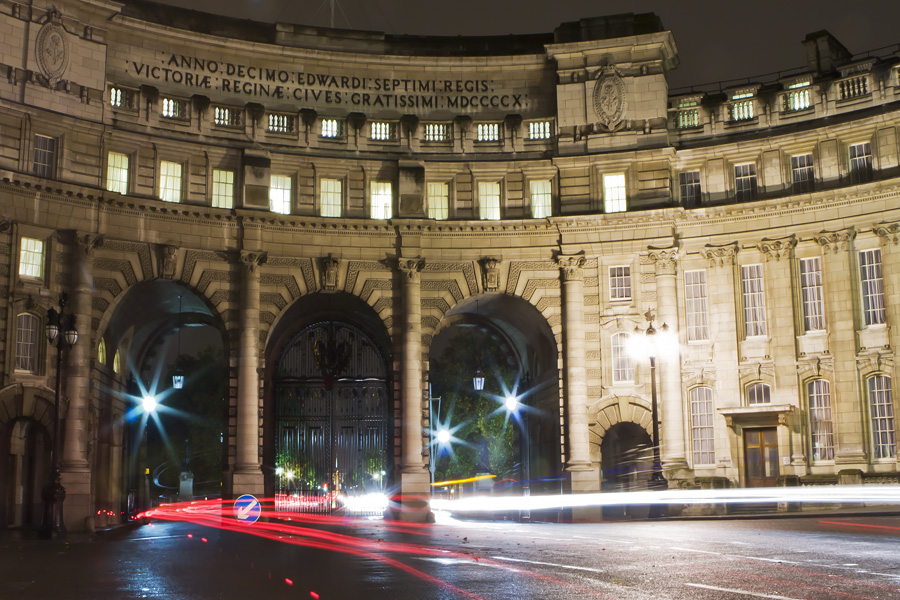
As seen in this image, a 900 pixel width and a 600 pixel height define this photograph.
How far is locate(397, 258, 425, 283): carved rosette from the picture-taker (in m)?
44.4

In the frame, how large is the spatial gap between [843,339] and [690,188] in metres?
9.42

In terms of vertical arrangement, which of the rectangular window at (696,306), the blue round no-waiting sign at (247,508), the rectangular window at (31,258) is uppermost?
the rectangular window at (31,258)

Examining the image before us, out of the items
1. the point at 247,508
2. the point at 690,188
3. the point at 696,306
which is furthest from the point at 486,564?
the point at 690,188

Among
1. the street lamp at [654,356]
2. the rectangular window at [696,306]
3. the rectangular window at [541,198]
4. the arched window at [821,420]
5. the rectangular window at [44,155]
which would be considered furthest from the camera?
the rectangular window at [541,198]

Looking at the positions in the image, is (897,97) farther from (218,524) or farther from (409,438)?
(218,524)

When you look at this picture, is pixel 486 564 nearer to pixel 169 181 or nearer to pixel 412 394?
pixel 412 394

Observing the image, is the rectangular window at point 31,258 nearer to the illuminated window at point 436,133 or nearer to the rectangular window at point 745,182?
the illuminated window at point 436,133

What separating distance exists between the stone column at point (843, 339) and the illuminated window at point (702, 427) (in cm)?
498

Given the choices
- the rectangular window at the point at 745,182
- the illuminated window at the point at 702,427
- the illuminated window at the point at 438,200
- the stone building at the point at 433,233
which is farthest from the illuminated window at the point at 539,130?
the illuminated window at the point at 702,427

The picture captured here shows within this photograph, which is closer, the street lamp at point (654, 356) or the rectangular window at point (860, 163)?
the street lamp at point (654, 356)

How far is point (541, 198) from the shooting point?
1813 inches

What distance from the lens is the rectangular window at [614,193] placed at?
4531 centimetres

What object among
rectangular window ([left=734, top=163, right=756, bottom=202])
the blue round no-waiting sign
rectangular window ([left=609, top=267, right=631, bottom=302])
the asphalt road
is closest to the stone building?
rectangular window ([left=734, top=163, right=756, bottom=202])

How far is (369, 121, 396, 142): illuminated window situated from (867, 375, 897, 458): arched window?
23330mm
